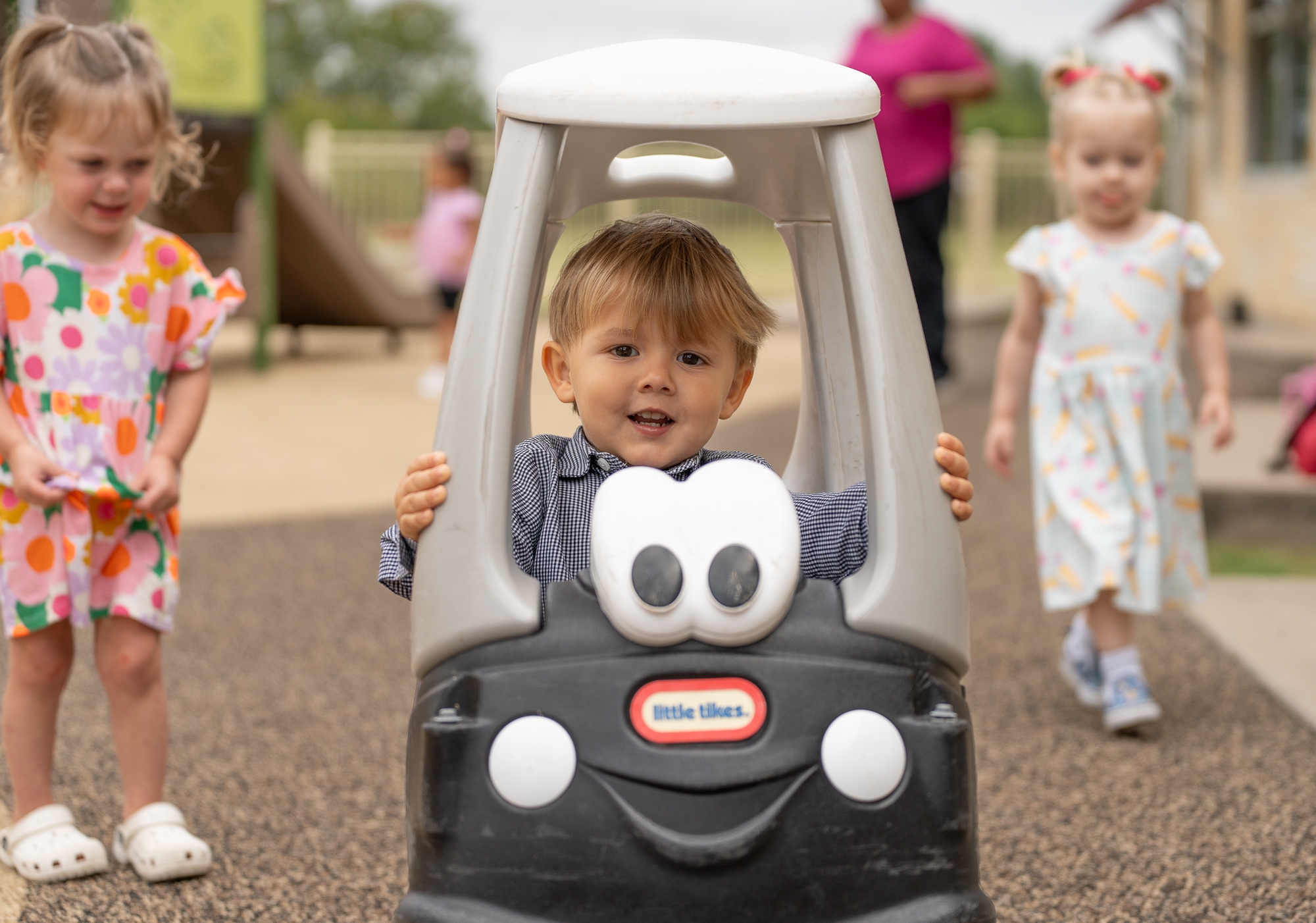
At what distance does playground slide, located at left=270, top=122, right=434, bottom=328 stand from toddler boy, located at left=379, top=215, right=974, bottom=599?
25.9 ft

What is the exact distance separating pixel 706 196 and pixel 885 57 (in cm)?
485

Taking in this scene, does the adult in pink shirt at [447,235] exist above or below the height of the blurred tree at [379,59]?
below

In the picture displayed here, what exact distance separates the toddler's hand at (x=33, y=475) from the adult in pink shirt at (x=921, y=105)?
4.97 meters

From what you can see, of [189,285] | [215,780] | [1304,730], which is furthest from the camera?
[1304,730]

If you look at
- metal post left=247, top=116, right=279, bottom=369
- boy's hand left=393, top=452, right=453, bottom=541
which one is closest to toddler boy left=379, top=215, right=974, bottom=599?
boy's hand left=393, top=452, right=453, bottom=541

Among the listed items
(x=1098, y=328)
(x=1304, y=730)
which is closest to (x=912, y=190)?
(x=1098, y=328)

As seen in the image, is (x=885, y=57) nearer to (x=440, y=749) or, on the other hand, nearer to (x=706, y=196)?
(x=706, y=196)

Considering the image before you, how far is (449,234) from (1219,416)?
21.5 ft

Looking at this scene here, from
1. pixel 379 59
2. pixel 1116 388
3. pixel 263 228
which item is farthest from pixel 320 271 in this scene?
pixel 379 59

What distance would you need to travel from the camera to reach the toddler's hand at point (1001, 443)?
3.04m

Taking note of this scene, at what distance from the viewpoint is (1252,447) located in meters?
5.33

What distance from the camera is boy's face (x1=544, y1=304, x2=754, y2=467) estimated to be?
1.75 m

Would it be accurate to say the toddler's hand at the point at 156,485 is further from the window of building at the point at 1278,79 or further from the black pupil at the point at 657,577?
the window of building at the point at 1278,79

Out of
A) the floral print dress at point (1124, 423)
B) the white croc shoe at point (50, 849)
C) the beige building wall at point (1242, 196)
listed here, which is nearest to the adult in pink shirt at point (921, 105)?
the floral print dress at point (1124, 423)
